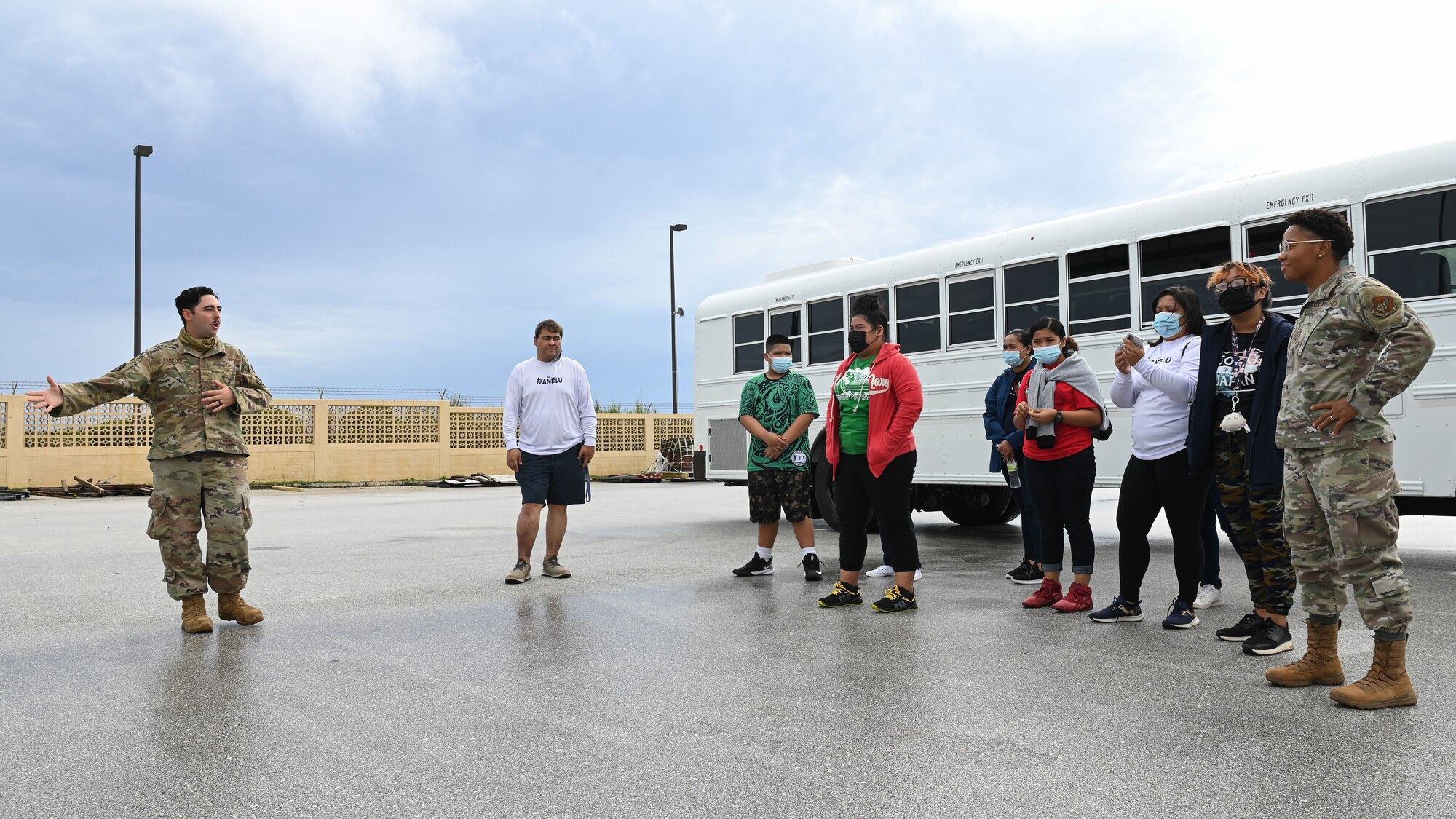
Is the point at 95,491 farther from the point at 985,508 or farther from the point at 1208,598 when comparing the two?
the point at 1208,598

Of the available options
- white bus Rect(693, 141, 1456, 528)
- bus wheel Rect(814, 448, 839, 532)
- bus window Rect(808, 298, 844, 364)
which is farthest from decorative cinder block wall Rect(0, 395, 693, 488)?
bus wheel Rect(814, 448, 839, 532)

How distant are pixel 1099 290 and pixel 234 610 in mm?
6972

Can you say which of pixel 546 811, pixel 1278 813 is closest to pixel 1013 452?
pixel 1278 813

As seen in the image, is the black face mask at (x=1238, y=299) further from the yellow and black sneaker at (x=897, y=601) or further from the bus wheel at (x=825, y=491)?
the bus wheel at (x=825, y=491)

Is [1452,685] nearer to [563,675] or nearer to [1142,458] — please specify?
[1142,458]

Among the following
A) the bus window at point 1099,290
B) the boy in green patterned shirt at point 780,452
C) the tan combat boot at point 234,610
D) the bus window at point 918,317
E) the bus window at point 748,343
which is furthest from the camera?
the bus window at point 748,343

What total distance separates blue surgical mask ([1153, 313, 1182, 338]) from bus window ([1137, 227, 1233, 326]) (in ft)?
10.2

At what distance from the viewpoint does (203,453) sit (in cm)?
555

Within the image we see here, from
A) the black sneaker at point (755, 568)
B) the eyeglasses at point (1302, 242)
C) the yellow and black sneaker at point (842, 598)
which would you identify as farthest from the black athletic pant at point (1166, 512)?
the black sneaker at point (755, 568)

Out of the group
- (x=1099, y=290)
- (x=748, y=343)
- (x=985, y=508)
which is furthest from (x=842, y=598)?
(x=748, y=343)

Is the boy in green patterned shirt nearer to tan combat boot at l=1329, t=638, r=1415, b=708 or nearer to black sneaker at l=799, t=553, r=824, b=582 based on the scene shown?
black sneaker at l=799, t=553, r=824, b=582

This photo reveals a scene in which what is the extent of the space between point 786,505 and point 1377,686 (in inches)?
158

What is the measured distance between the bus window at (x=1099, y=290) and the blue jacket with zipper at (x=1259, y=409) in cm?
411

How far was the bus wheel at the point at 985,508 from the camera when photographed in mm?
10992
